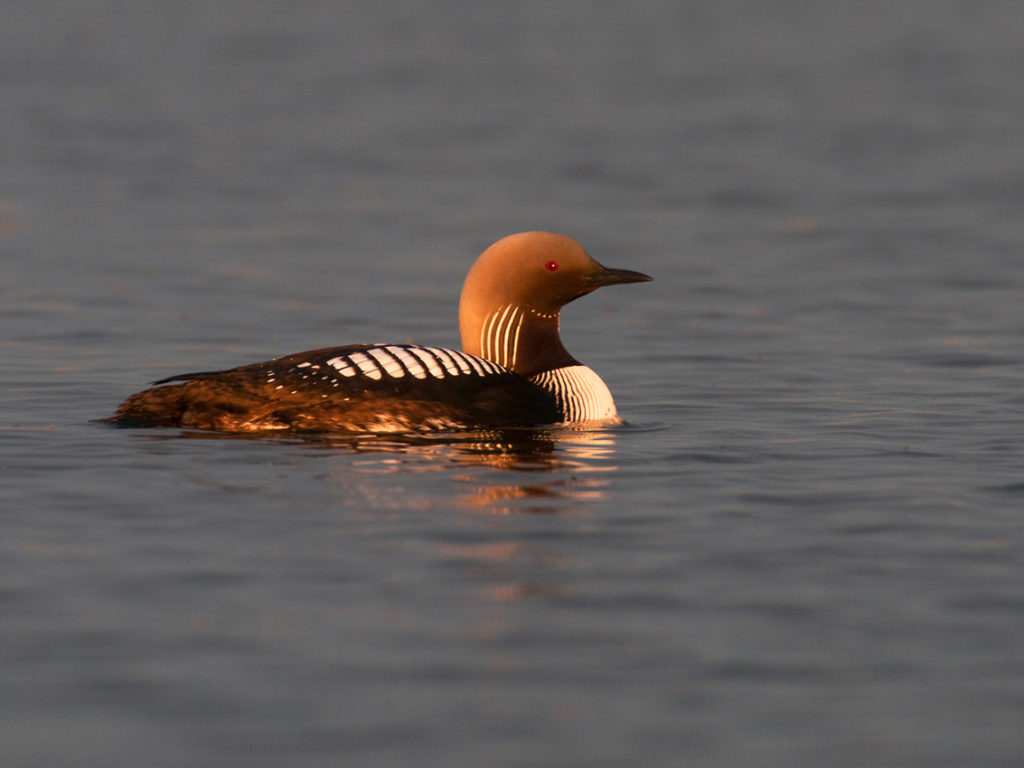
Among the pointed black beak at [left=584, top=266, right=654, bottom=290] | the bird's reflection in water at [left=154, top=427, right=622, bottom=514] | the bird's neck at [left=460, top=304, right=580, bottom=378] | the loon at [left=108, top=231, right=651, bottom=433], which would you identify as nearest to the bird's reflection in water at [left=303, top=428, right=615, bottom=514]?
the bird's reflection in water at [left=154, top=427, right=622, bottom=514]

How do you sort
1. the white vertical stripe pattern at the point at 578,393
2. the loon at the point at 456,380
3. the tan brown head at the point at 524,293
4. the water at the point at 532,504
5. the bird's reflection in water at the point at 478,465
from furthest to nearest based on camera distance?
the tan brown head at the point at 524,293 < the white vertical stripe pattern at the point at 578,393 < the loon at the point at 456,380 < the bird's reflection in water at the point at 478,465 < the water at the point at 532,504

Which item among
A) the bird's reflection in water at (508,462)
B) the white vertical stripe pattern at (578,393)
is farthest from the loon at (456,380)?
the bird's reflection in water at (508,462)

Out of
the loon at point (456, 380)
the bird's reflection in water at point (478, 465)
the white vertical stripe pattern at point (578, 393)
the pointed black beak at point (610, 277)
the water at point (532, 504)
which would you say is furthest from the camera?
the pointed black beak at point (610, 277)

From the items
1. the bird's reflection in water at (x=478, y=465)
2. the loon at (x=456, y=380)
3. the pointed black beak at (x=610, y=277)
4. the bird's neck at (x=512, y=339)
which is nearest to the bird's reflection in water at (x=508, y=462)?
the bird's reflection in water at (x=478, y=465)

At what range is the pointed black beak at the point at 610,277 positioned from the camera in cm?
838

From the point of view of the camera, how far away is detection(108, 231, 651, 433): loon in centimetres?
755

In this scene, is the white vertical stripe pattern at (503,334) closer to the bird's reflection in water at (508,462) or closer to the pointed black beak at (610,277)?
the pointed black beak at (610,277)

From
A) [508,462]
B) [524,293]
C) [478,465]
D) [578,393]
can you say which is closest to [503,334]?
[524,293]

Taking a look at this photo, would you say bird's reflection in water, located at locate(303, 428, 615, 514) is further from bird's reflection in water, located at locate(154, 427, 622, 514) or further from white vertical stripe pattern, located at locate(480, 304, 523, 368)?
white vertical stripe pattern, located at locate(480, 304, 523, 368)

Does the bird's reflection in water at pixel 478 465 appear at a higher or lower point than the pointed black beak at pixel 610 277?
lower

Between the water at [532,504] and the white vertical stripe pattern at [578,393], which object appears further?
the white vertical stripe pattern at [578,393]

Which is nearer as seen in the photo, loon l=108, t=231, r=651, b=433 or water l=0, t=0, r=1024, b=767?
water l=0, t=0, r=1024, b=767

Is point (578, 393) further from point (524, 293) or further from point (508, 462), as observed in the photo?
point (508, 462)

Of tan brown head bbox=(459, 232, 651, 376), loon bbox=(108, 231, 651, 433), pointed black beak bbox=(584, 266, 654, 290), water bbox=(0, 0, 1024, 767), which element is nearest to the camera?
water bbox=(0, 0, 1024, 767)
